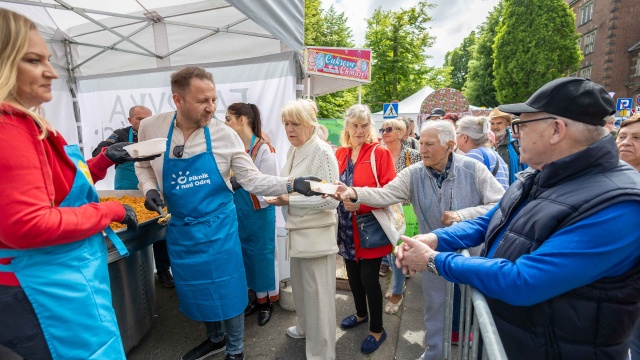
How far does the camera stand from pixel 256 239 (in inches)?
132

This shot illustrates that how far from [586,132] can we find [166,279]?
171 inches

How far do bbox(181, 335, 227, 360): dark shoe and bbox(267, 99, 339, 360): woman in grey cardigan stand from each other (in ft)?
2.68

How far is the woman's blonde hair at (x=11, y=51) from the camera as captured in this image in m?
1.16

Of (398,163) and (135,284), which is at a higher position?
(398,163)

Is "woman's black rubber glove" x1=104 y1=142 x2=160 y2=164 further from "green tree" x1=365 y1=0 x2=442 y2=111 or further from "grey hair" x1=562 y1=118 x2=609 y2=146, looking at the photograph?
"green tree" x1=365 y1=0 x2=442 y2=111

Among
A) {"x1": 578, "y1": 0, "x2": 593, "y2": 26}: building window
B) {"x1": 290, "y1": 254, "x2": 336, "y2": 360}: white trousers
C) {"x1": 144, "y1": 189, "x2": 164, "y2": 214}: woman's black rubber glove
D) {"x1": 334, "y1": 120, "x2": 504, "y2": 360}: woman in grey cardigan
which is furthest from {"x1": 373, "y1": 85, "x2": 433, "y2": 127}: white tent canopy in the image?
{"x1": 578, "y1": 0, "x2": 593, "y2": 26}: building window

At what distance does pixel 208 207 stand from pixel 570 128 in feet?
6.92

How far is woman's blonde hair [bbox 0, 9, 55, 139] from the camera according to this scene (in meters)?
1.16

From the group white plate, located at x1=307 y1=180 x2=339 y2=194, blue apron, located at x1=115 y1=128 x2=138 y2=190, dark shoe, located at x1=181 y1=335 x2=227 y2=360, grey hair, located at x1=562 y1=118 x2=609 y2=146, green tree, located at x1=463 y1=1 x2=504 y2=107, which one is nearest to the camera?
grey hair, located at x1=562 y1=118 x2=609 y2=146

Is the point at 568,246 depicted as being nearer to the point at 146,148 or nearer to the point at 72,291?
the point at 72,291

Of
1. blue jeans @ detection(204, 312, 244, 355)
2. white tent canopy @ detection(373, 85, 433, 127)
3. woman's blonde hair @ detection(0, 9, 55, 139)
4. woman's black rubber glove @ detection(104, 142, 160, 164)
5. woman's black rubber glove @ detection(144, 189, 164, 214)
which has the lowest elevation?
blue jeans @ detection(204, 312, 244, 355)

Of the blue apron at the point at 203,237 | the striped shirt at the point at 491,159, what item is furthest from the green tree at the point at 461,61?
the blue apron at the point at 203,237

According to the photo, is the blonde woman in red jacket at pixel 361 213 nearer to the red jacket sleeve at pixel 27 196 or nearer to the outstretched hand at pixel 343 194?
the outstretched hand at pixel 343 194

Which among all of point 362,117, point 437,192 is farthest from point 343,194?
point 362,117
